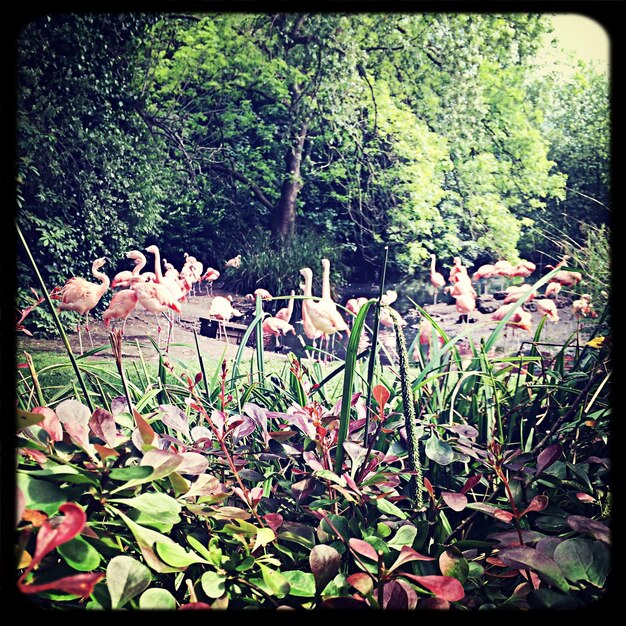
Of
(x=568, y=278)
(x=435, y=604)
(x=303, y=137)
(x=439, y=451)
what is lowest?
(x=435, y=604)

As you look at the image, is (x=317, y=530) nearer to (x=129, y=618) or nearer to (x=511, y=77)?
(x=129, y=618)

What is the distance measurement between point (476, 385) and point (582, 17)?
809 mm

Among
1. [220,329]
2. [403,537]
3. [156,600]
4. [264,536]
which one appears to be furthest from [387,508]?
[220,329]

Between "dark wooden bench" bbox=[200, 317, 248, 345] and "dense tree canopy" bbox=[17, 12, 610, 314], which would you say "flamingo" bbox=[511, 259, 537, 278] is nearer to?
"dense tree canopy" bbox=[17, 12, 610, 314]

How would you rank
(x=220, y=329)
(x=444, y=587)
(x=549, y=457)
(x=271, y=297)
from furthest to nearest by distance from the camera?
(x=220, y=329) → (x=271, y=297) → (x=549, y=457) → (x=444, y=587)

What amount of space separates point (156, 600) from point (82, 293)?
861mm

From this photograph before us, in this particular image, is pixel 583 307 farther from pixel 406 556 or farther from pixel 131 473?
pixel 131 473

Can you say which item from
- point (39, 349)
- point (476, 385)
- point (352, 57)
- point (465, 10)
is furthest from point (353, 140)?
point (39, 349)

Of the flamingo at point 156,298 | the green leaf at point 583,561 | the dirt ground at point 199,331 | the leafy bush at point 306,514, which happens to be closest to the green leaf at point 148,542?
the leafy bush at point 306,514

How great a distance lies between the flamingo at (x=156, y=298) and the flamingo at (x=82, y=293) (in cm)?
7

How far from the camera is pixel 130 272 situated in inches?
47.0

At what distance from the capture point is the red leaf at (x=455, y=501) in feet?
1.67

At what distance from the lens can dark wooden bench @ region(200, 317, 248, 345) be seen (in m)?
1.23

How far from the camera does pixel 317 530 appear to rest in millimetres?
530
